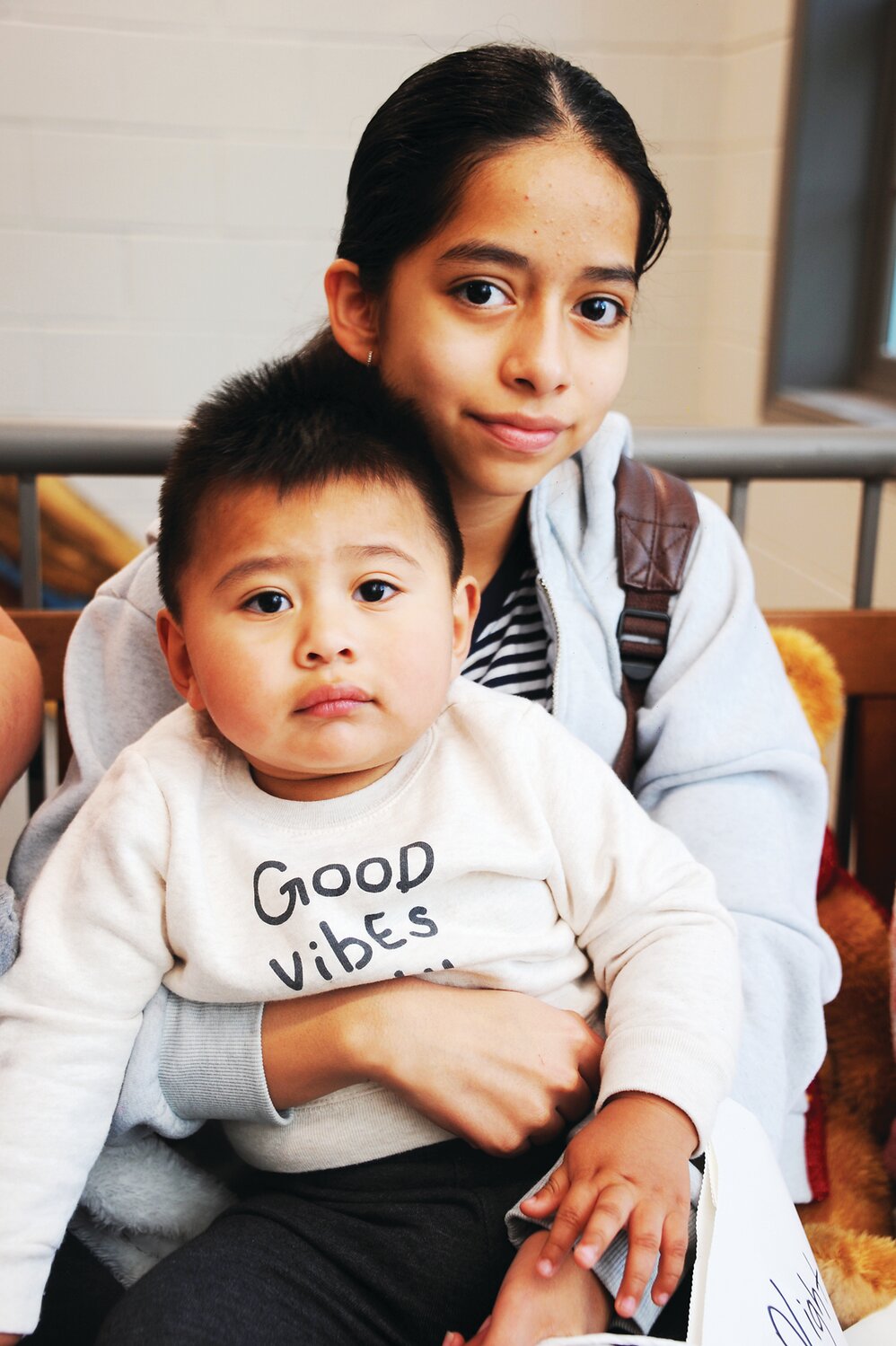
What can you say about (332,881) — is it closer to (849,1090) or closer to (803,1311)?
(803,1311)

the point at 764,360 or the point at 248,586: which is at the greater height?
the point at 248,586

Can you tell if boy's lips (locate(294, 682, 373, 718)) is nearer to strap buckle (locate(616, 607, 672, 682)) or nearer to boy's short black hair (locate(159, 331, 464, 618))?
boy's short black hair (locate(159, 331, 464, 618))

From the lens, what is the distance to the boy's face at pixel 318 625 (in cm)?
83

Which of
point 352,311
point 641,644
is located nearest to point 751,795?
point 641,644

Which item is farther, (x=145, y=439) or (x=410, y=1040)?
(x=145, y=439)

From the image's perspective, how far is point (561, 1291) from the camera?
29.8 inches

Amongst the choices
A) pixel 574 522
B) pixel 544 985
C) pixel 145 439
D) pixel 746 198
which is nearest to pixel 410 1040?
pixel 544 985

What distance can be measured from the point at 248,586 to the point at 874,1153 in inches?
33.4

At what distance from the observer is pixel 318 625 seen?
826mm

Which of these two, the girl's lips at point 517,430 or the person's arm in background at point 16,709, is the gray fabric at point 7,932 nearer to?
the person's arm in background at point 16,709

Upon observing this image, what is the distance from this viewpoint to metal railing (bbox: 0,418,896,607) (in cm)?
132

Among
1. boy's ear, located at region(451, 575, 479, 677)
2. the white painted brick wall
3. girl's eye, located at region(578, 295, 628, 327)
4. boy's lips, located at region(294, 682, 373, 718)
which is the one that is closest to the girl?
girl's eye, located at region(578, 295, 628, 327)

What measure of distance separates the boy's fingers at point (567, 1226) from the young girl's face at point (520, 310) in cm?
56

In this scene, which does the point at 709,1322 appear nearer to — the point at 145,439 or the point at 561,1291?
the point at 561,1291
